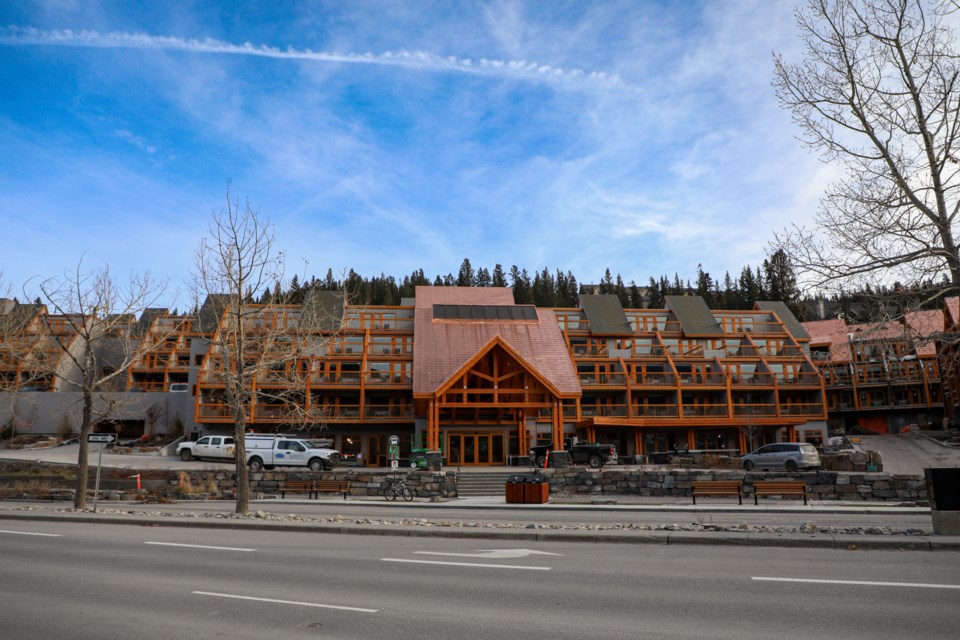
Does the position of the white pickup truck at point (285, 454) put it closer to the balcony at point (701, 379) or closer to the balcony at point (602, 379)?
the balcony at point (602, 379)

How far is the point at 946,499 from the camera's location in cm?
1133

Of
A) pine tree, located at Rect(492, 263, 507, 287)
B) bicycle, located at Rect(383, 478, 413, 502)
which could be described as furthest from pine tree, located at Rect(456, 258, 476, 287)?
bicycle, located at Rect(383, 478, 413, 502)

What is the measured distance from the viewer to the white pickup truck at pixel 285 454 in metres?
32.3

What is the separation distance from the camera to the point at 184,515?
17.6 m

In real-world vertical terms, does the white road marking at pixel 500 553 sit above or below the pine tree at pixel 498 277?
below

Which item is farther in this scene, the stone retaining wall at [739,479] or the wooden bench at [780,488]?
the stone retaining wall at [739,479]

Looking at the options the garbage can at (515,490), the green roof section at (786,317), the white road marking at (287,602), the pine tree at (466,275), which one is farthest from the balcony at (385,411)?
the pine tree at (466,275)

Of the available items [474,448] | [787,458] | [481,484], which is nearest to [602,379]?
[474,448]

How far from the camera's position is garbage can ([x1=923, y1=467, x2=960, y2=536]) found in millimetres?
11172

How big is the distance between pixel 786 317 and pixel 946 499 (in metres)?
52.7

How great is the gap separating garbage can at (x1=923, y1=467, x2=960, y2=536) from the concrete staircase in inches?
722

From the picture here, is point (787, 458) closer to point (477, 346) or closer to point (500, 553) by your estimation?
point (477, 346)

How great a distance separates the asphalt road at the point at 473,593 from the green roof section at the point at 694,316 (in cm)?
4455

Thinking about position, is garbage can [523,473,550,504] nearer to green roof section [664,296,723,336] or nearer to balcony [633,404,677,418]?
balcony [633,404,677,418]
